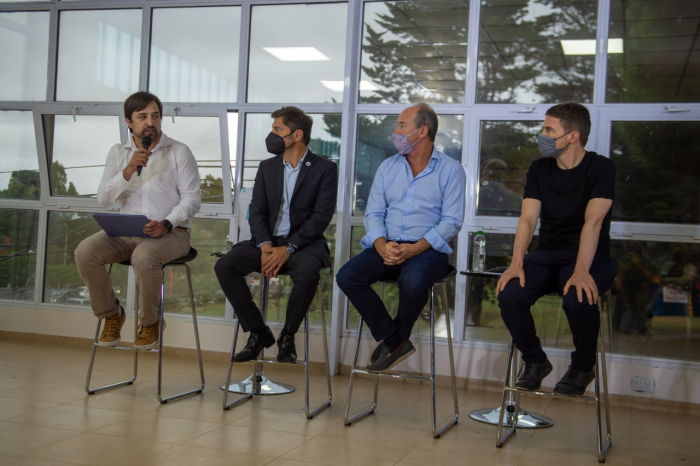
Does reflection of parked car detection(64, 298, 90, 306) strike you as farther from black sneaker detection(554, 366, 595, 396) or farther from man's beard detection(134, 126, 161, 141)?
black sneaker detection(554, 366, 595, 396)

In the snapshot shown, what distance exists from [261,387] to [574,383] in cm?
180

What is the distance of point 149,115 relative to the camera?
3.91 meters

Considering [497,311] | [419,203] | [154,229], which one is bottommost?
[497,311]

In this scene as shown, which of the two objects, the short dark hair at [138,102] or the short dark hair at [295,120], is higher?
the short dark hair at [138,102]

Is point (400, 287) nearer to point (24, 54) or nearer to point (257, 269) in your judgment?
point (257, 269)

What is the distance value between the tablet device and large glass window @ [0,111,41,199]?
214 cm

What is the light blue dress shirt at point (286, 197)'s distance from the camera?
3.78 meters

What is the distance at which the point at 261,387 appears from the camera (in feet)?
13.1

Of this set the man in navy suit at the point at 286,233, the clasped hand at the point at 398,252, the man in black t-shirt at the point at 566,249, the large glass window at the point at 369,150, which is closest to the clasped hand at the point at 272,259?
the man in navy suit at the point at 286,233

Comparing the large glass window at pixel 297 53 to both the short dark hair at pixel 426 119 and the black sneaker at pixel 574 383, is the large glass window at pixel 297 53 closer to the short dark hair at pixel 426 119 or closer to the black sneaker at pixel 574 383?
the short dark hair at pixel 426 119

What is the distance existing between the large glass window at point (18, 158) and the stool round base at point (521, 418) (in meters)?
3.81

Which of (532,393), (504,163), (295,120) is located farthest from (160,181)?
(532,393)

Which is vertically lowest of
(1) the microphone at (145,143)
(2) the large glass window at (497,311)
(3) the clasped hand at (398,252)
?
(2) the large glass window at (497,311)

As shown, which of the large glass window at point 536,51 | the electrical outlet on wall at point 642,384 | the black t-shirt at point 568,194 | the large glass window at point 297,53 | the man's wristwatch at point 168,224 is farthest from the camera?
the large glass window at point 297,53
